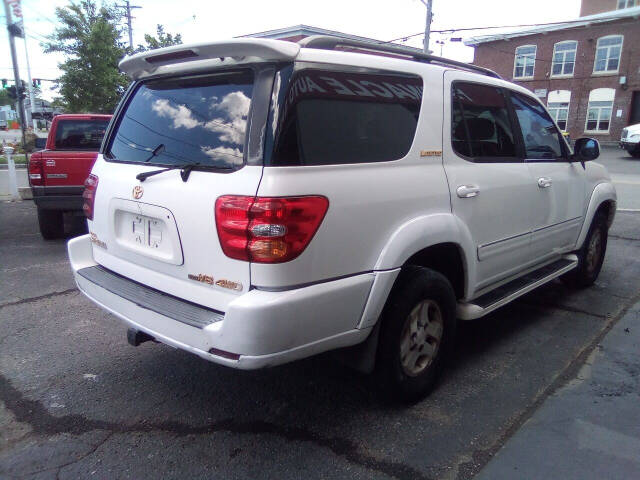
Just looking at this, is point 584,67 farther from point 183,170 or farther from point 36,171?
point 183,170

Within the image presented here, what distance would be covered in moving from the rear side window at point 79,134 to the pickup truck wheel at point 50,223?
3.66 ft

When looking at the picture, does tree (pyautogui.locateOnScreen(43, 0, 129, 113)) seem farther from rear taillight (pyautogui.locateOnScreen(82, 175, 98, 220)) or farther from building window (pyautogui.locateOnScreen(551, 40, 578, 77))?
building window (pyautogui.locateOnScreen(551, 40, 578, 77))

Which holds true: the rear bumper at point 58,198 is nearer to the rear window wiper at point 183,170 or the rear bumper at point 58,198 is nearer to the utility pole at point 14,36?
the rear window wiper at point 183,170

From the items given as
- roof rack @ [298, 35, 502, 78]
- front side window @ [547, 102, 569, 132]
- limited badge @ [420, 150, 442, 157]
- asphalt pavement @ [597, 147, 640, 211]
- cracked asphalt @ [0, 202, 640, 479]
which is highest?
front side window @ [547, 102, 569, 132]

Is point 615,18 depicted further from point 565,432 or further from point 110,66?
point 565,432

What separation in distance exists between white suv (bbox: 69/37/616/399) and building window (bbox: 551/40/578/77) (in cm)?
3416

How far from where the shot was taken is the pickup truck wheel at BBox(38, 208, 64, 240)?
7129mm

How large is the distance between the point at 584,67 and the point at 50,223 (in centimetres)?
3391

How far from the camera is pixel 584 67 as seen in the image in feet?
104

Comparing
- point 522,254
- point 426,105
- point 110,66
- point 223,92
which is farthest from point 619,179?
point 110,66

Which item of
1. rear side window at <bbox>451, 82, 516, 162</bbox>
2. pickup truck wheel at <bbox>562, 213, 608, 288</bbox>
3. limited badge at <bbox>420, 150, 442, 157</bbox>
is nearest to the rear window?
limited badge at <bbox>420, 150, 442, 157</bbox>

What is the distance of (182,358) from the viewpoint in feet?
11.6

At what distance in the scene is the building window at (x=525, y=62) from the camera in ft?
112

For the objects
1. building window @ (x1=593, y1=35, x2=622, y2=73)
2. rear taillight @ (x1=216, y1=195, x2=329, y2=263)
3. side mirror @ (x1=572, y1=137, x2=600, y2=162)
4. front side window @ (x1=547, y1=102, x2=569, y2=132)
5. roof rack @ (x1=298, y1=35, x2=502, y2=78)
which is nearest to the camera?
rear taillight @ (x1=216, y1=195, x2=329, y2=263)
